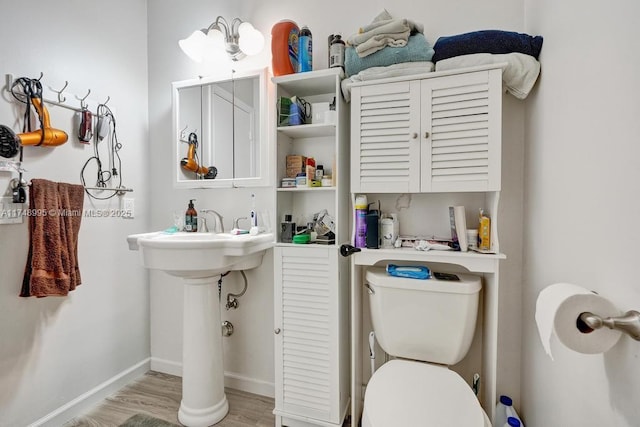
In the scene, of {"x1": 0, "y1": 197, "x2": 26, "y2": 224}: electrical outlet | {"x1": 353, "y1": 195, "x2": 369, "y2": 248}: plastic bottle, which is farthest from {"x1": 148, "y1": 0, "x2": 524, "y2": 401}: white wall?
{"x1": 0, "y1": 197, "x2": 26, "y2": 224}: electrical outlet

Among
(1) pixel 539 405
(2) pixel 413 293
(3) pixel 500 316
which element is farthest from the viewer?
(3) pixel 500 316

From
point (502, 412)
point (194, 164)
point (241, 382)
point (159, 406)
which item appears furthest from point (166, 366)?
point (502, 412)

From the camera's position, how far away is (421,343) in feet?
4.14

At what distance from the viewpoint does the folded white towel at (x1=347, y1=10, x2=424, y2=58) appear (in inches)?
49.3

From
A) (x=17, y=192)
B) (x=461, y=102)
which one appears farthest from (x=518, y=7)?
(x=17, y=192)

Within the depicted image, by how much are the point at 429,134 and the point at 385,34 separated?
1.59ft

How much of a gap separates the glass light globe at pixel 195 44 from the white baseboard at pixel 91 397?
2012 mm

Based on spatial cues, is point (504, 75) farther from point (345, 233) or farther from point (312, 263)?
point (312, 263)

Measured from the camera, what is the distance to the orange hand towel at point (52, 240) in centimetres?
133

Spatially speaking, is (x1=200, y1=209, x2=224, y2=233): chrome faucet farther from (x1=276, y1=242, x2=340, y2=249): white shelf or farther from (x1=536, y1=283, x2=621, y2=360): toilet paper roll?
(x1=536, y1=283, x2=621, y2=360): toilet paper roll

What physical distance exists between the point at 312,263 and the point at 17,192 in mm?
1335

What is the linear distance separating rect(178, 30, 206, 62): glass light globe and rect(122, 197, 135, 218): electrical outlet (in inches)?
38.7

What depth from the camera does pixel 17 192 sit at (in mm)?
1263

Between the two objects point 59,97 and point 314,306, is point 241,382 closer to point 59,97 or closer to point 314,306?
point 314,306
